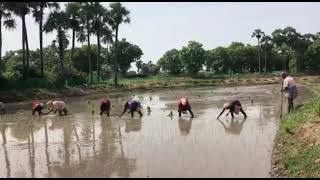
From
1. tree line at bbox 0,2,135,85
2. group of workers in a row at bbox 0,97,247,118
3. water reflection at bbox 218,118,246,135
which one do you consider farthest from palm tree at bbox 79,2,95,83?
water reflection at bbox 218,118,246,135

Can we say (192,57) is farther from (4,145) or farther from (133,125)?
(4,145)

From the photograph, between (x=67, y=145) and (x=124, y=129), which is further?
(x=124, y=129)

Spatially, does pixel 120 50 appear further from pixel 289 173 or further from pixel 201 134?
pixel 289 173

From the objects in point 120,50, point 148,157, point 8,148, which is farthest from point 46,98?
point 120,50

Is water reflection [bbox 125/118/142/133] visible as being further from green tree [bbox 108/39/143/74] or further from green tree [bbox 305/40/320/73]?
green tree [bbox 108/39/143/74]

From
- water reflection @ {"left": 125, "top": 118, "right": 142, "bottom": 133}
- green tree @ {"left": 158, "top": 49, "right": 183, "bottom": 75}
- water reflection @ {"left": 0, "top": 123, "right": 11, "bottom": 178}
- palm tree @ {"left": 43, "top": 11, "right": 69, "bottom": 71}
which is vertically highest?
palm tree @ {"left": 43, "top": 11, "right": 69, "bottom": 71}

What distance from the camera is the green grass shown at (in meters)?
10.1

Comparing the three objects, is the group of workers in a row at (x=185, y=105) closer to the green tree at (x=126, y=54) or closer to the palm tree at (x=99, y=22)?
the palm tree at (x=99, y=22)

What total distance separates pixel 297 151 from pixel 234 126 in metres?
6.32

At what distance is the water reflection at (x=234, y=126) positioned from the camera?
16.8 meters

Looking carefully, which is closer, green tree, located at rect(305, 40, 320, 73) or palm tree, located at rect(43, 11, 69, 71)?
palm tree, located at rect(43, 11, 69, 71)

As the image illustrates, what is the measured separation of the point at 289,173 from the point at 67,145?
738cm

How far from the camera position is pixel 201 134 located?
639 inches

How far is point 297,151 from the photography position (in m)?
11.8
